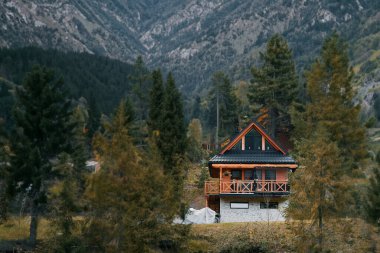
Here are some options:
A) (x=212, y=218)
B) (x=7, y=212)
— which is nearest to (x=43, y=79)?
(x=7, y=212)

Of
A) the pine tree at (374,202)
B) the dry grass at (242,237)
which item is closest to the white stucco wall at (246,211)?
the dry grass at (242,237)

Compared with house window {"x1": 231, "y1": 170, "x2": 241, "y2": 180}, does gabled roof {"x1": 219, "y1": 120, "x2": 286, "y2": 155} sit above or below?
above

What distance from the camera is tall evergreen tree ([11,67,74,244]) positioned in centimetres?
4050

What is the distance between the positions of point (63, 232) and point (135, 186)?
807 cm

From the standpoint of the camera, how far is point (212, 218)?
164ft

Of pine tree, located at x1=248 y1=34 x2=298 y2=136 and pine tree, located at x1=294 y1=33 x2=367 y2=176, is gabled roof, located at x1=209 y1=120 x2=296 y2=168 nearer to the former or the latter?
pine tree, located at x1=294 y1=33 x2=367 y2=176

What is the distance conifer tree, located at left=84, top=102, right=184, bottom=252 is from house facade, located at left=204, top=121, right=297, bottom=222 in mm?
20129

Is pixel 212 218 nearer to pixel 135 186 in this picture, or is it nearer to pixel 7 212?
pixel 7 212

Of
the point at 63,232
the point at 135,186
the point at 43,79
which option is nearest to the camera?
the point at 135,186

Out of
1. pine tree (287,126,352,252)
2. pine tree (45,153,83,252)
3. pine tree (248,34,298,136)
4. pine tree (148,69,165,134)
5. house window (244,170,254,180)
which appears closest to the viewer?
pine tree (287,126,352,252)

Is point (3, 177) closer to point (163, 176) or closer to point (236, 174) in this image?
point (163, 176)

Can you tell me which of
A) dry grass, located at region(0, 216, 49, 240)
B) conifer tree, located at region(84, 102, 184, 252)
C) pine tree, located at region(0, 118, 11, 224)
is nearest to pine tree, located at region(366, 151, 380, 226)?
conifer tree, located at region(84, 102, 184, 252)

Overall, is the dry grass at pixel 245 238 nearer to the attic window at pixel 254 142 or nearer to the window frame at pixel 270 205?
the window frame at pixel 270 205

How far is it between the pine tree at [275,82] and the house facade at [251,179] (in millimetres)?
15801
